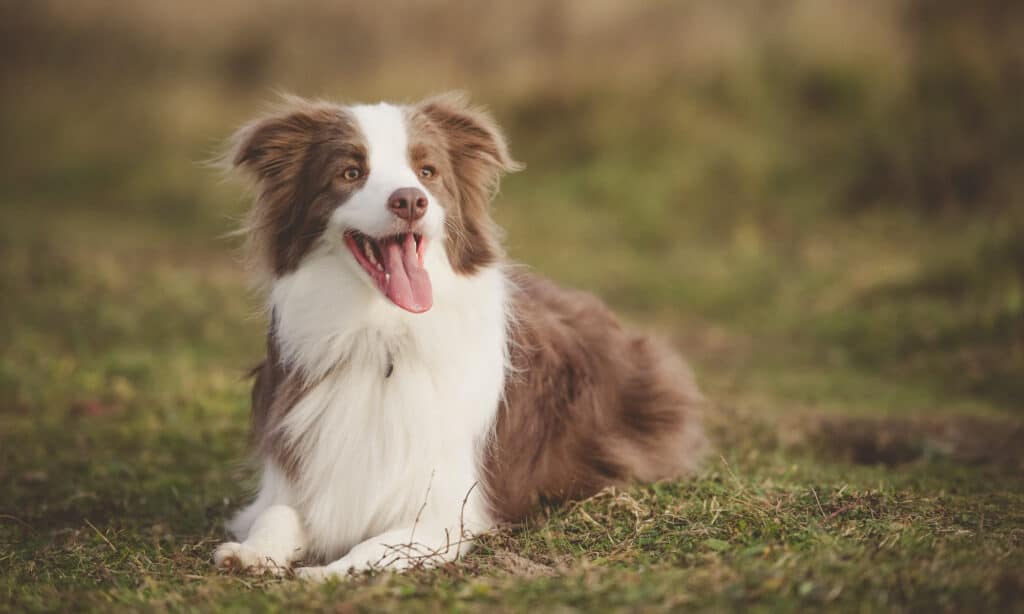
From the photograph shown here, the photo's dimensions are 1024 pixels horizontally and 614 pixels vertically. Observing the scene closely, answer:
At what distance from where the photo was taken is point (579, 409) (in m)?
4.62

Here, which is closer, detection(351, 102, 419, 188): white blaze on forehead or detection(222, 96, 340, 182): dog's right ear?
detection(351, 102, 419, 188): white blaze on forehead

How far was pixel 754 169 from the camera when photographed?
13.3 meters

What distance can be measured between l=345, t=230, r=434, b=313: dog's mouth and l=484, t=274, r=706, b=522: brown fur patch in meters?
0.64

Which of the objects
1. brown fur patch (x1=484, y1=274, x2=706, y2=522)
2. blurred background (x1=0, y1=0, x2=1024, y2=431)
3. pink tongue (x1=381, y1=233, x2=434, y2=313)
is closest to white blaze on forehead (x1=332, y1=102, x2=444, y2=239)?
pink tongue (x1=381, y1=233, x2=434, y2=313)

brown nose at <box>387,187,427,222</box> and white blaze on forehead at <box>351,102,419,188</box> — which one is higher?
white blaze on forehead at <box>351,102,419,188</box>

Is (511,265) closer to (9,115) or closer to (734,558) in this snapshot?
(734,558)

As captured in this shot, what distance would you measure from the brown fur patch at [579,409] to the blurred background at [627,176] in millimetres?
1398

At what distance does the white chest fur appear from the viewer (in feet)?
13.1

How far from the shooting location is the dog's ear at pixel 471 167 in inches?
166

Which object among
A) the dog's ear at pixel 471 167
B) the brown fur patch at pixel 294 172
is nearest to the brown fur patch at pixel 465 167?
the dog's ear at pixel 471 167

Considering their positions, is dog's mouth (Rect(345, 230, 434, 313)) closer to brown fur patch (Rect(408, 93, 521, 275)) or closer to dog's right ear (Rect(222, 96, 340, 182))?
brown fur patch (Rect(408, 93, 521, 275))

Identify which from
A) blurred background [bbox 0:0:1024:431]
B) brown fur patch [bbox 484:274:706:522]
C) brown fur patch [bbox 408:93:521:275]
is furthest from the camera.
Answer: blurred background [bbox 0:0:1024:431]

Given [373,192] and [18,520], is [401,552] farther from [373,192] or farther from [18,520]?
[18,520]

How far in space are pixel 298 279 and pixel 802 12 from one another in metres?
13.1
